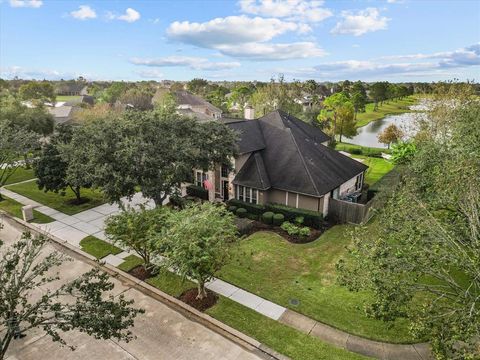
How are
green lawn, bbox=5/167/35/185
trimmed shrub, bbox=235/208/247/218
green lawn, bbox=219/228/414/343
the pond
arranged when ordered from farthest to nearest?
the pond
green lawn, bbox=5/167/35/185
trimmed shrub, bbox=235/208/247/218
green lawn, bbox=219/228/414/343

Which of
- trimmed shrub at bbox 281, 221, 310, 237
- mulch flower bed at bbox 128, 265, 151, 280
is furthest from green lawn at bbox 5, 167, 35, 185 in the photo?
trimmed shrub at bbox 281, 221, 310, 237

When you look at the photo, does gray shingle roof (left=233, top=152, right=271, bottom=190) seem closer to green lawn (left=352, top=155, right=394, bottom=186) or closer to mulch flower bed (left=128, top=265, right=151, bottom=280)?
mulch flower bed (left=128, top=265, right=151, bottom=280)

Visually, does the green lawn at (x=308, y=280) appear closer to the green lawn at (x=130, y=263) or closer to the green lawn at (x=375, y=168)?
the green lawn at (x=130, y=263)

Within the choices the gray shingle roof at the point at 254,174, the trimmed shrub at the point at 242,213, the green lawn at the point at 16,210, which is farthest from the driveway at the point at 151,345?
the green lawn at the point at 16,210

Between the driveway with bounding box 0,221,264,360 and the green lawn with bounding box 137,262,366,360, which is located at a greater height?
the green lawn with bounding box 137,262,366,360

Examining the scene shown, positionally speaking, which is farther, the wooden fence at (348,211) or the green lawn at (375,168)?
the green lawn at (375,168)

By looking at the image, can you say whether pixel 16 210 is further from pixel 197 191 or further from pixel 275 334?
pixel 275 334

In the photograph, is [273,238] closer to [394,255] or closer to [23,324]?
[394,255]
